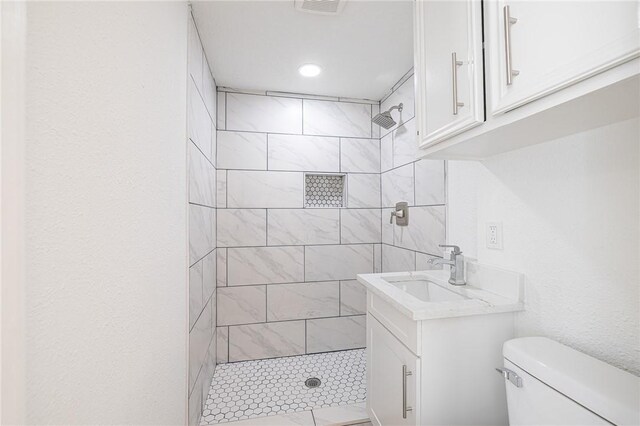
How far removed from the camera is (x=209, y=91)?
1.97m

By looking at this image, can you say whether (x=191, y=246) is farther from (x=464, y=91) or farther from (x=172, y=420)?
(x=464, y=91)

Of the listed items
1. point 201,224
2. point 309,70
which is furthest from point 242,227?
point 309,70

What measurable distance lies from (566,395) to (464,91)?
883 millimetres

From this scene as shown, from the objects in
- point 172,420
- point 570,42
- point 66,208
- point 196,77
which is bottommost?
point 172,420

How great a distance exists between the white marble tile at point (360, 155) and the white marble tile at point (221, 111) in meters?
0.98

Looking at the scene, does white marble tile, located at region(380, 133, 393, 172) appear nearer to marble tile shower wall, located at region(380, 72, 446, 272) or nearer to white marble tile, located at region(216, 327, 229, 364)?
marble tile shower wall, located at region(380, 72, 446, 272)

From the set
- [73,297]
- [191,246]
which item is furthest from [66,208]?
[191,246]

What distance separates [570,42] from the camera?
Answer: 622 mm

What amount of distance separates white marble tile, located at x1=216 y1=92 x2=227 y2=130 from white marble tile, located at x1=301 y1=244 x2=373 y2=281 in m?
1.21

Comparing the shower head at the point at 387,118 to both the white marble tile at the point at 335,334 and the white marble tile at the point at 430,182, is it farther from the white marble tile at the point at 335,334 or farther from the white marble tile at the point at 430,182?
the white marble tile at the point at 335,334

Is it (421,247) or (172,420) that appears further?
(421,247)

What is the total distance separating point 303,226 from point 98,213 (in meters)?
1.79

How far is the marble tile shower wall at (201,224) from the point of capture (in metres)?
1.43

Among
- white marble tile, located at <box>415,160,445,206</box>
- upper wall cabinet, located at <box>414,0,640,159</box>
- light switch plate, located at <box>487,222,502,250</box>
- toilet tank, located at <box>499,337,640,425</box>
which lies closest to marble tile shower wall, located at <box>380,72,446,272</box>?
white marble tile, located at <box>415,160,445,206</box>
